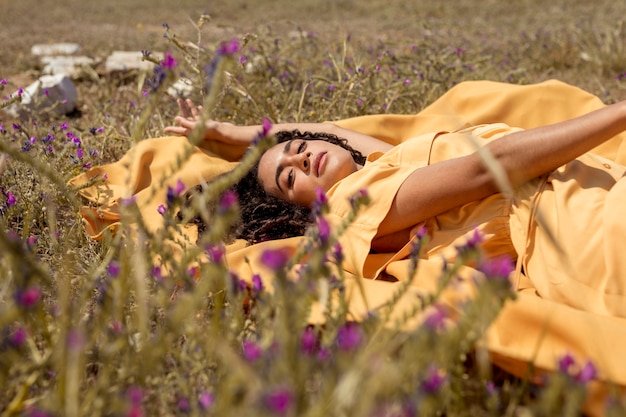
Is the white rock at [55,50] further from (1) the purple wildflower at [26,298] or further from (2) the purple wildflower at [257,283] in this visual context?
(1) the purple wildflower at [26,298]

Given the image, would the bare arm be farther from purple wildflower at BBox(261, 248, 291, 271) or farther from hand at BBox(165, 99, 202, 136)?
hand at BBox(165, 99, 202, 136)

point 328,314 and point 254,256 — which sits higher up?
point 328,314

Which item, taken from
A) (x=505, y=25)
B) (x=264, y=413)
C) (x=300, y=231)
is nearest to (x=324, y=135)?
(x=300, y=231)

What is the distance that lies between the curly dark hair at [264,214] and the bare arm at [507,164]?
525 mm

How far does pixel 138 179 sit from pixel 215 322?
1.95m

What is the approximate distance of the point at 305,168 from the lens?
2600 mm

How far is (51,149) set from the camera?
2.88 metres

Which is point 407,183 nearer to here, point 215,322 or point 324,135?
point 324,135

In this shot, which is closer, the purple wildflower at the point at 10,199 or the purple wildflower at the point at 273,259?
the purple wildflower at the point at 273,259

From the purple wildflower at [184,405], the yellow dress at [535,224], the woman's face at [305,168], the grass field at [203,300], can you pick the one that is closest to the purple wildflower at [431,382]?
the grass field at [203,300]

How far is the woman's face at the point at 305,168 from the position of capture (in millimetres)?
2572

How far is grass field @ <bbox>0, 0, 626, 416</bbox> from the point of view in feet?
3.38

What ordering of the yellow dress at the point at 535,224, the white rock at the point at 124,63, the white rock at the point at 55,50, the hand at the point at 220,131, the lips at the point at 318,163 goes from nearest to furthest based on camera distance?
the yellow dress at the point at 535,224, the lips at the point at 318,163, the hand at the point at 220,131, the white rock at the point at 124,63, the white rock at the point at 55,50

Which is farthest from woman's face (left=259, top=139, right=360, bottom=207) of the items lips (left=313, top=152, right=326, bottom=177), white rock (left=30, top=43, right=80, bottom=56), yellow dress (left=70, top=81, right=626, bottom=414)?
white rock (left=30, top=43, right=80, bottom=56)
